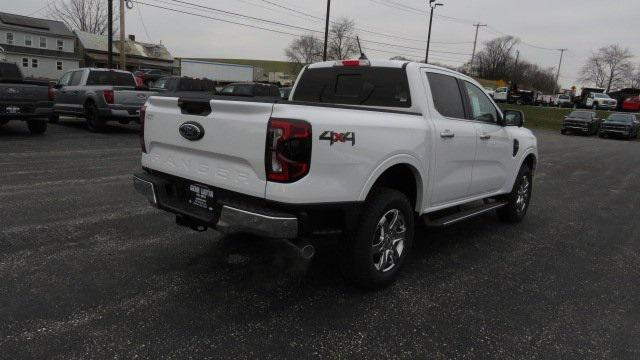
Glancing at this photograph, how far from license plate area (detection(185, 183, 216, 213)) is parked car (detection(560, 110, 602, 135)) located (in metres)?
29.8

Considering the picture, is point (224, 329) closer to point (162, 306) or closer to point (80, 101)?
point (162, 306)

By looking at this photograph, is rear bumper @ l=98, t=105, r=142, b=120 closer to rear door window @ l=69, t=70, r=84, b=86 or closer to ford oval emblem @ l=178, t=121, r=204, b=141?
rear door window @ l=69, t=70, r=84, b=86

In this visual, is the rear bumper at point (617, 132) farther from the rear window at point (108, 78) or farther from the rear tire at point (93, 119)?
the rear tire at point (93, 119)

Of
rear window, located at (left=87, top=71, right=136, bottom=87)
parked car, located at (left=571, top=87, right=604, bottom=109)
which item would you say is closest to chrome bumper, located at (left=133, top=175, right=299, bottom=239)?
rear window, located at (left=87, top=71, right=136, bottom=87)

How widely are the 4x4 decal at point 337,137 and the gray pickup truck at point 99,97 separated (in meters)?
11.5

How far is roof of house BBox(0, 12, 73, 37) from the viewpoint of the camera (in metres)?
57.6

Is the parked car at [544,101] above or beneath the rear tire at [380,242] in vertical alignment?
above

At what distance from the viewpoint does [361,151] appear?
3271 millimetres

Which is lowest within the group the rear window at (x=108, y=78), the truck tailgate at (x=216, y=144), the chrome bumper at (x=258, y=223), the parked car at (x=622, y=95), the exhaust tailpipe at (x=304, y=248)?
the exhaust tailpipe at (x=304, y=248)

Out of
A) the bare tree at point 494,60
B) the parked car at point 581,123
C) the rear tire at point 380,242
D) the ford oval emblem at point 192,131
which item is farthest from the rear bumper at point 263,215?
the bare tree at point 494,60

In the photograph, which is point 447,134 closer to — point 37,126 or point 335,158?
point 335,158

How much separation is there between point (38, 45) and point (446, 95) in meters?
68.7

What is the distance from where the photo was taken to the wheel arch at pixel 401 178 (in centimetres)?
342

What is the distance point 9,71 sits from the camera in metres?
12.1
